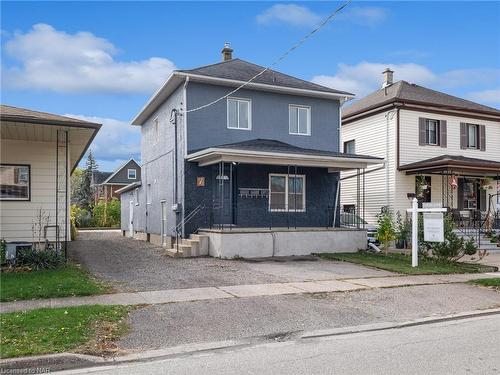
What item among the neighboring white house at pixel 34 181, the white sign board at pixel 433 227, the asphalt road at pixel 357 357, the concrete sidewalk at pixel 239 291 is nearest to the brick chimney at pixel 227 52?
the neighboring white house at pixel 34 181

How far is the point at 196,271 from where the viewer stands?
13.7 meters

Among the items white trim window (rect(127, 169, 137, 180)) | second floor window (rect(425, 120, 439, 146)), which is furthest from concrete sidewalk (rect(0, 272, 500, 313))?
white trim window (rect(127, 169, 137, 180))

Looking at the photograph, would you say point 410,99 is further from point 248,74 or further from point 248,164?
point 248,164

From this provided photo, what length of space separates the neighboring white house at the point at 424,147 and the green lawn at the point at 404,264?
6.44 m

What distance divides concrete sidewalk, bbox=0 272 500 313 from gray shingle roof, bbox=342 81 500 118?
1207 centimetres

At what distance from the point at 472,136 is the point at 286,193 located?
38.7ft

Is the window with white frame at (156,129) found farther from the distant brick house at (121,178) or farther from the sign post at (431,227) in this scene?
the distant brick house at (121,178)

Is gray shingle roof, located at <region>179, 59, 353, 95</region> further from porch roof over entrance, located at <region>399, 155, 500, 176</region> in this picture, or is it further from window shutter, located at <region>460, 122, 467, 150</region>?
window shutter, located at <region>460, 122, 467, 150</region>

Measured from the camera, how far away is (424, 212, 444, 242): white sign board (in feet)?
48.5

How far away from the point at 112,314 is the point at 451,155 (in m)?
20.7

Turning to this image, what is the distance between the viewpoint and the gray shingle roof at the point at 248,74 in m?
19.7

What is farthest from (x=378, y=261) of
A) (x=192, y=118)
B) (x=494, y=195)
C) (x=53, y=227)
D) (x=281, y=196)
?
(x=494, y=195)

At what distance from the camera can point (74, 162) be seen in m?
21.2

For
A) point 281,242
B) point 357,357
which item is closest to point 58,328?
point 357,357
